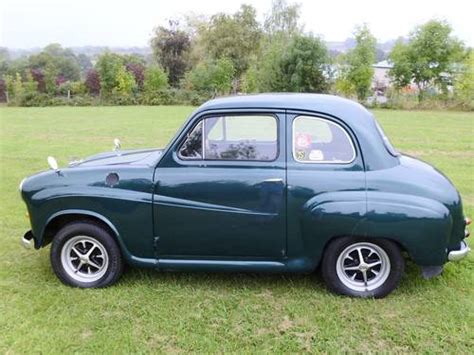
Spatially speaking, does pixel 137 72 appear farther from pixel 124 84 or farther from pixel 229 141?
pixel 229 141

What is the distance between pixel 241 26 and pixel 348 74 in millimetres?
19987

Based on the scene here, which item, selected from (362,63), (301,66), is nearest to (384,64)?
(362,63)

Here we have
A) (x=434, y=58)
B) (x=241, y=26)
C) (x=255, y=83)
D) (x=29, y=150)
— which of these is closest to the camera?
(x=29, y=150)

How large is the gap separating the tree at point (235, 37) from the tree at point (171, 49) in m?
2.09

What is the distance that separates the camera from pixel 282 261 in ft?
13.0

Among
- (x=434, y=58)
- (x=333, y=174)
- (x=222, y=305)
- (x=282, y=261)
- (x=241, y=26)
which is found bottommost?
(x=222, y=305)

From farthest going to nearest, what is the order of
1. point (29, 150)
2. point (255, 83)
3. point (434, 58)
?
point (255, 83) → point (434, 58) → point (29, 150)

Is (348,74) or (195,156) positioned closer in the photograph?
(195,156)

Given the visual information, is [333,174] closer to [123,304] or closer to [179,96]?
[123,304]

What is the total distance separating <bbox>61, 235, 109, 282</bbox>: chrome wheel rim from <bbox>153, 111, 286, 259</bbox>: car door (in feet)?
1.88

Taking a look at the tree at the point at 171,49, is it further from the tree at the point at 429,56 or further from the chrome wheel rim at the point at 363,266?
the chrome wheel rim at the point at 363,266

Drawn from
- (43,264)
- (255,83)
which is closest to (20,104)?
(255,83)

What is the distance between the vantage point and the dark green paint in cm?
373

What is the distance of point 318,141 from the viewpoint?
3.92 metres
